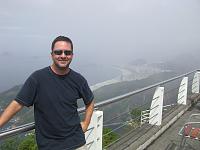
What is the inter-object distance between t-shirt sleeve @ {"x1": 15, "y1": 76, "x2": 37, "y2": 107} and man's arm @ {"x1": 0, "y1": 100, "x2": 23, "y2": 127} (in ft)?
0.11

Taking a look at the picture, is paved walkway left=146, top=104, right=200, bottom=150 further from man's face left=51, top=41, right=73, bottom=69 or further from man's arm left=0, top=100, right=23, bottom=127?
man's arm left=0, top=100, right=23, bottom=127

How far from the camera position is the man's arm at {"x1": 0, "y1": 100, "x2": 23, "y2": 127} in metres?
2.43

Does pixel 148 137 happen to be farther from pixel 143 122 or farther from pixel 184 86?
pixel 184 86

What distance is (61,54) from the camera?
2725 mm

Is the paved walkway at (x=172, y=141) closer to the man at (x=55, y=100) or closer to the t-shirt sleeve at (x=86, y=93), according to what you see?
the t-shirt sleeve at (x=86, y=93)

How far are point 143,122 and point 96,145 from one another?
3.15m

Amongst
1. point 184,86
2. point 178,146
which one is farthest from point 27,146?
point 178,146

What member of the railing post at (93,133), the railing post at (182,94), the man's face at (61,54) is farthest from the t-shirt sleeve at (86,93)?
the railing post at (182,94)

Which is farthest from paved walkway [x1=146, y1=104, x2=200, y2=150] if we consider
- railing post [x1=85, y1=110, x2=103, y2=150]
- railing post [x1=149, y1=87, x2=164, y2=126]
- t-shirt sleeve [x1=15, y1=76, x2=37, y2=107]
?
t-shirt sleeve [x1=15, y1=76, x2=37, y2=107]

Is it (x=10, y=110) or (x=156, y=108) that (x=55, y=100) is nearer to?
(x=10, y=110)

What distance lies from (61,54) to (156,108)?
5.11 metres

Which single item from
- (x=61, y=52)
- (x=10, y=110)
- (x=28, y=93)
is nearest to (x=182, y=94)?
(x=61, y=52)

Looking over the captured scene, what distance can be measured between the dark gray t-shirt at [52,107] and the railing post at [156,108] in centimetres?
474

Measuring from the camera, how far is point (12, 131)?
2678 millimetres
